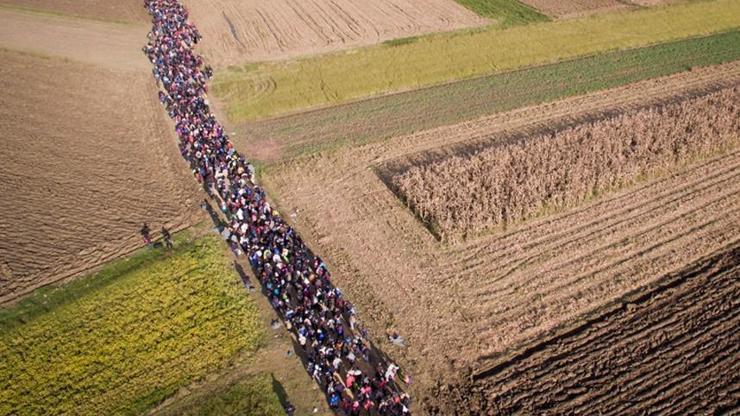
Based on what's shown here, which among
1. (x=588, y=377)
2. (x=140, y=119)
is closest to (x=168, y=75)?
(x=140, y=119)

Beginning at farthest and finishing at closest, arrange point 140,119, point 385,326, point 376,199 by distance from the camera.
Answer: point 140,119 → point 376,199 → point 385,326

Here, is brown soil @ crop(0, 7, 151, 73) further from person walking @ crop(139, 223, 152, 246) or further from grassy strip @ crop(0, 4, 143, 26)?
person walking @ crop(139, 223, 152, 246)

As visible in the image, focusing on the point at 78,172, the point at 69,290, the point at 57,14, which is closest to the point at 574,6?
the point at 78,172

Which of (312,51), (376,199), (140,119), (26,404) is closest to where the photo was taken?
(26,404)

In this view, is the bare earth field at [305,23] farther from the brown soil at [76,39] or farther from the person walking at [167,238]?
the person walking at [167,238]

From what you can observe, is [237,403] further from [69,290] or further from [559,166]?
[559,166]

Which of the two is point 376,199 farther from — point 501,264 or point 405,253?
point 501,264

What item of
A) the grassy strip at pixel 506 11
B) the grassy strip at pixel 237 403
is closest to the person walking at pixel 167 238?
the grassy strip at pixel 237 403

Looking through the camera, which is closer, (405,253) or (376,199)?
(405,253)
